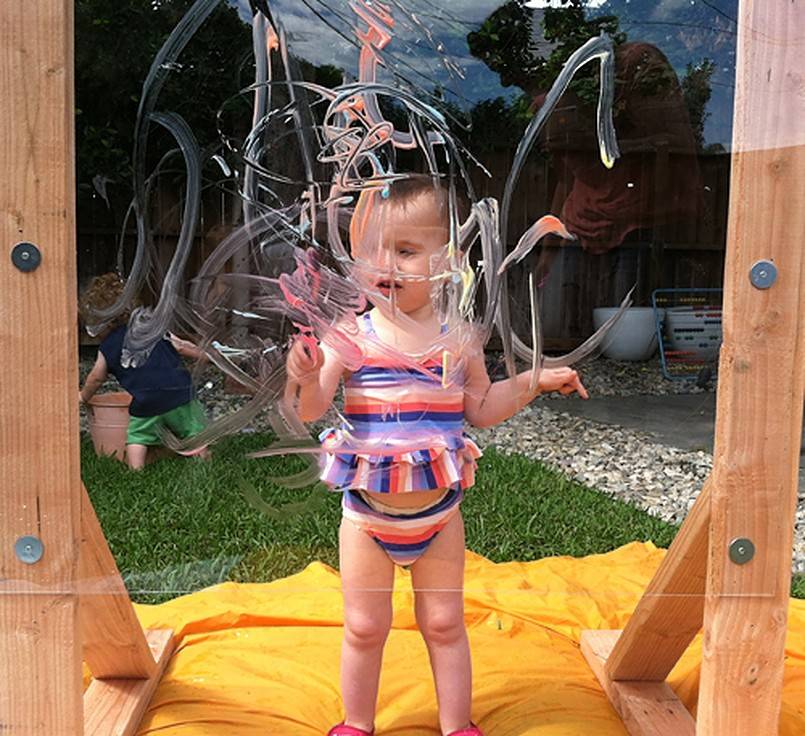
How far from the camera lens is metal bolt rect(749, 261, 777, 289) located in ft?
4.27

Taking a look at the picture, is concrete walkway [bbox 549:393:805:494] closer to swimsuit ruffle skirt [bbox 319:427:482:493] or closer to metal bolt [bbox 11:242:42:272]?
swimsuit ruffle skirt [bbox 319:427:482:493]

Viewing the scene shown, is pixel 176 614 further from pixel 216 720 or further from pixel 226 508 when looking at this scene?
pixel 226 508

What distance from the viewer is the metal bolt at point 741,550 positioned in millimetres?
1356

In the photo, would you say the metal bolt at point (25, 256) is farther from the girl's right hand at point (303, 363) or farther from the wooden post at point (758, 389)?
the wooden post at point (758, 389)

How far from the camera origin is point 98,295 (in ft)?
4.69

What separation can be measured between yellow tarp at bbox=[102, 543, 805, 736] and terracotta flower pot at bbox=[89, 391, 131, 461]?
1.30 feet

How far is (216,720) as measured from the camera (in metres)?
1.78

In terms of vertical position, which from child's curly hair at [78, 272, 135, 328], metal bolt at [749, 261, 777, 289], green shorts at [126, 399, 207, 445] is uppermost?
metal bolt at [749, 261, 777, 289]

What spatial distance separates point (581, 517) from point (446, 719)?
45cm

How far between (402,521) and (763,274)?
669 mm

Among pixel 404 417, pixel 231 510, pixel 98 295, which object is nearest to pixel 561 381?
pixel 404 417

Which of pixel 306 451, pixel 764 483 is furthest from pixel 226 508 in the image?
pixel 764 483

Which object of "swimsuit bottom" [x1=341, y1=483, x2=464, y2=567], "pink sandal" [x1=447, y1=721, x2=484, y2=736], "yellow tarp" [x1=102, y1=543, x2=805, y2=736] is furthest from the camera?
"yellow tarp" [x1=102, y1=543, x2=805, y2=736]

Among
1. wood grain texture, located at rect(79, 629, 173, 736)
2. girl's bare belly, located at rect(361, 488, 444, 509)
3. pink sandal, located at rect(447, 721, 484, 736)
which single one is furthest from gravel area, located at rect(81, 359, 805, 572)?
wood grain texture, located at rect(79, 629, 173, 736)
